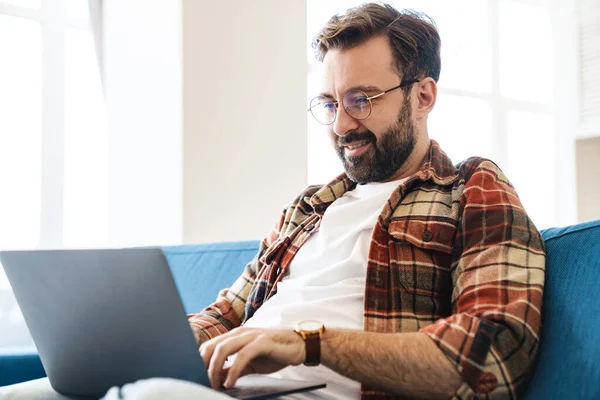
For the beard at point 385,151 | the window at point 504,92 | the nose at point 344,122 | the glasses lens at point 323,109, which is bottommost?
the beard at point 385,151

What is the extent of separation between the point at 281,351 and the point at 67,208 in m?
1.99

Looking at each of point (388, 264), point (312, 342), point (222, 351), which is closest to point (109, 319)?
point (222, 351)

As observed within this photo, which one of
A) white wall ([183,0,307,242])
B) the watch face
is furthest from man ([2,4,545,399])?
white wall ([183,0,307,242])

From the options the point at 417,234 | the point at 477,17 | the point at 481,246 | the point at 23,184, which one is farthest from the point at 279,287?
the point at 477,17

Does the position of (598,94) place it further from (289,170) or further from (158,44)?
(158,44)

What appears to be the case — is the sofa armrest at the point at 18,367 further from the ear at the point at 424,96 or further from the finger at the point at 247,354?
the ear at the point at 424,96

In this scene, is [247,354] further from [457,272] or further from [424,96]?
[424,96]

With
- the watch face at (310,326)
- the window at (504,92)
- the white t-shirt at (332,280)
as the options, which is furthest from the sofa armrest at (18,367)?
the window at (504,92)

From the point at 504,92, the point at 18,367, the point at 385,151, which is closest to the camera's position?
the point at 385,151

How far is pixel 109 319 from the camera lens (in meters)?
0.99

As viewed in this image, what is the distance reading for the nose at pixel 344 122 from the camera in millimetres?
1519

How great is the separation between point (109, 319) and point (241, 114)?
1.83m

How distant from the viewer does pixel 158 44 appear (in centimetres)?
267

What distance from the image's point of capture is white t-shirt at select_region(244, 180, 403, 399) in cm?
127
